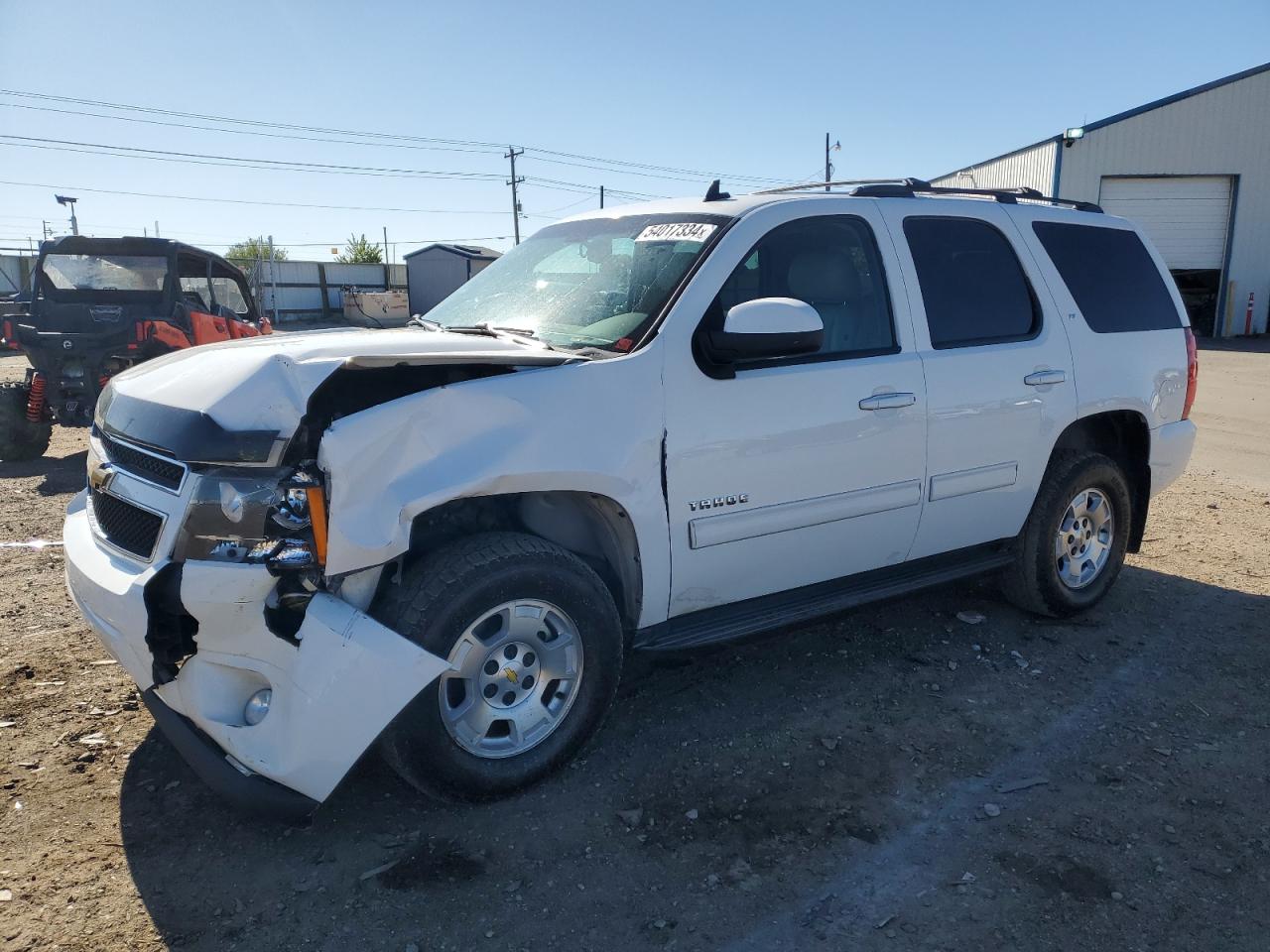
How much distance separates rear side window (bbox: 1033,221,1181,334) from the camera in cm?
470

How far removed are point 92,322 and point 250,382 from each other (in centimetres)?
762

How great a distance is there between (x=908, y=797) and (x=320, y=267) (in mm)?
35449

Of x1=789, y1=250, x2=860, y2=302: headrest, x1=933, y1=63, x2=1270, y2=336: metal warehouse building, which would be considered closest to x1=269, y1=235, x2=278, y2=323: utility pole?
x1=933, y1=63, x2=1270, y2=336: metal warehouse building

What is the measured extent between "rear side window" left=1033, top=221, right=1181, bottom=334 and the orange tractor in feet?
25.0

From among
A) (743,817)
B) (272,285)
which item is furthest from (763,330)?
(272,285)

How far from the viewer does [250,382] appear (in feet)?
9.09

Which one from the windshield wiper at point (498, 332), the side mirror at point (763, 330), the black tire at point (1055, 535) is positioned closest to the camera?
the side mirror at point (763, 330)

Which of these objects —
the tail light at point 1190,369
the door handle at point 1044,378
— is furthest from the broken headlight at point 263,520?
the tail light at point 1190,369

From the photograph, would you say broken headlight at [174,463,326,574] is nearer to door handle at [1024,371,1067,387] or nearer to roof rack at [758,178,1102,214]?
roof rack at [758,178,1102,214]

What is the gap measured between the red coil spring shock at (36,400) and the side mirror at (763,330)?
803 cm

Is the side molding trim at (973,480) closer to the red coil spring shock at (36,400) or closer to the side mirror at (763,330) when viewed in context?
the side mirror at (763,330)

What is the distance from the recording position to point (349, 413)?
9.62ft

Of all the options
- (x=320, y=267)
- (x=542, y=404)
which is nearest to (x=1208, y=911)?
(x=542, y=404)

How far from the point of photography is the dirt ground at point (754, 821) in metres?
2.62
